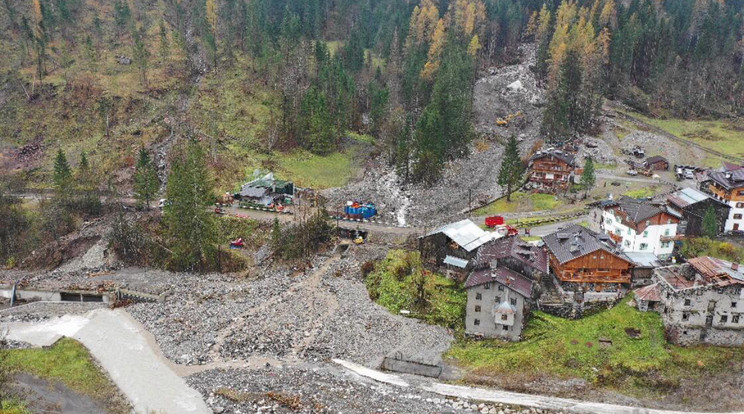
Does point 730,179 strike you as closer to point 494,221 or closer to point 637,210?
point 637,210

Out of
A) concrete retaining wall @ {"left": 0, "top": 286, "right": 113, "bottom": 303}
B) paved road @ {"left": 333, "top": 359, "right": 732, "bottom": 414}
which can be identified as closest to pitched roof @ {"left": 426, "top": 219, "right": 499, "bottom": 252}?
paved road @ {"left": 333, "top": 359, "right": 732, "bottom": 414}

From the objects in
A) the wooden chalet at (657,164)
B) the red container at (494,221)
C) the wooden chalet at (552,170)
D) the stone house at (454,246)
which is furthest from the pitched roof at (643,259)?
the wooden chalet at (657,164)

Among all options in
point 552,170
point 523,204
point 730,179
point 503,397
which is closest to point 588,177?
point 552,170

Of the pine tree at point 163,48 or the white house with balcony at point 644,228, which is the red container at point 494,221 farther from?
the pine tree at point 163,48

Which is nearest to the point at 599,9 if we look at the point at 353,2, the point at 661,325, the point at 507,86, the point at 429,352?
the point at 507,86

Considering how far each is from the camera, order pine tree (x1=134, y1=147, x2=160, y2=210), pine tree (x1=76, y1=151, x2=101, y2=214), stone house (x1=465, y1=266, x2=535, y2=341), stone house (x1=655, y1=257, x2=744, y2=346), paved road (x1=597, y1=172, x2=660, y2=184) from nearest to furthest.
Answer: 1. stone house (x1=655, y1=257, x2=744, y2=346)
2. stone house (x1=465, y1=266, x2=535, y2=341)
3. pine tree (x1=134, y1=147, x2=160, y2=210)
4. pine tree (x1=76, y1=151, x2=101, y2=214)
5. paved road (x1=597, y1=172, x2=660, y2=184)

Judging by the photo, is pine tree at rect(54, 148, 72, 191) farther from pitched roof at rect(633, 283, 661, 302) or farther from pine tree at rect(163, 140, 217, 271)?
pitched roof at rect(633, 283, 661, 302)
